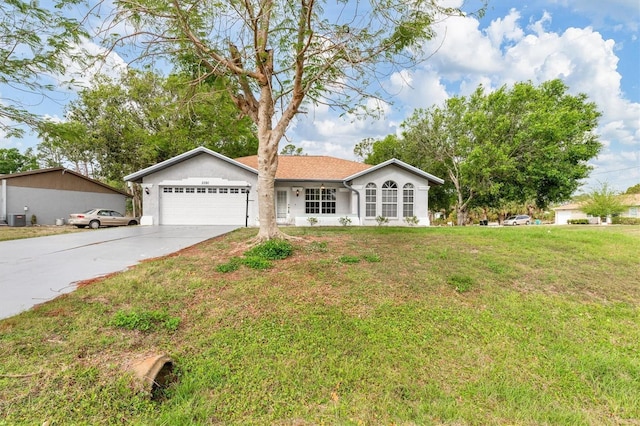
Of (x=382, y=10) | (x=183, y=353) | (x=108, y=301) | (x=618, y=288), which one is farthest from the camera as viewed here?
(x=382, y=10)

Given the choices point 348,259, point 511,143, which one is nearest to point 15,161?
point 348,259

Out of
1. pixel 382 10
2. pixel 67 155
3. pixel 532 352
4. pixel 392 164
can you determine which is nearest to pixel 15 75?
pixel 382 10

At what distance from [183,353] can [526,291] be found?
17.5ft

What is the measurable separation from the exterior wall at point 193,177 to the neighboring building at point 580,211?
Result: 1542 inches

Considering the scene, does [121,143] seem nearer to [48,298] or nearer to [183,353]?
[48,298]

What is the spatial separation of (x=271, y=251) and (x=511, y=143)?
22.7 m

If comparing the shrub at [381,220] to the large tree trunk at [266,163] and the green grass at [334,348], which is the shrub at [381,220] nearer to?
the large tree trunk at [266,163]

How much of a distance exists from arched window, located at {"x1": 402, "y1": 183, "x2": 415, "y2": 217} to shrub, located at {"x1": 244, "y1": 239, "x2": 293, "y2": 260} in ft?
38.1

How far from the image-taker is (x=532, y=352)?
3.30 m

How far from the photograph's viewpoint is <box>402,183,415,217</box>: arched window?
16938 millimetres

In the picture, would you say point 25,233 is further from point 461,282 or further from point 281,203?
point 461,282

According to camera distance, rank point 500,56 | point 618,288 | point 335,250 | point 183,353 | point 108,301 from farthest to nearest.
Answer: point 500,56 → point 335,250 → point 618,288 → point 108,301 → point 183,353

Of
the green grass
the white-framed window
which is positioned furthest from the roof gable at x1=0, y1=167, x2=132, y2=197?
the green grass

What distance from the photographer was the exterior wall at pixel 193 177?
1589 centimetres
